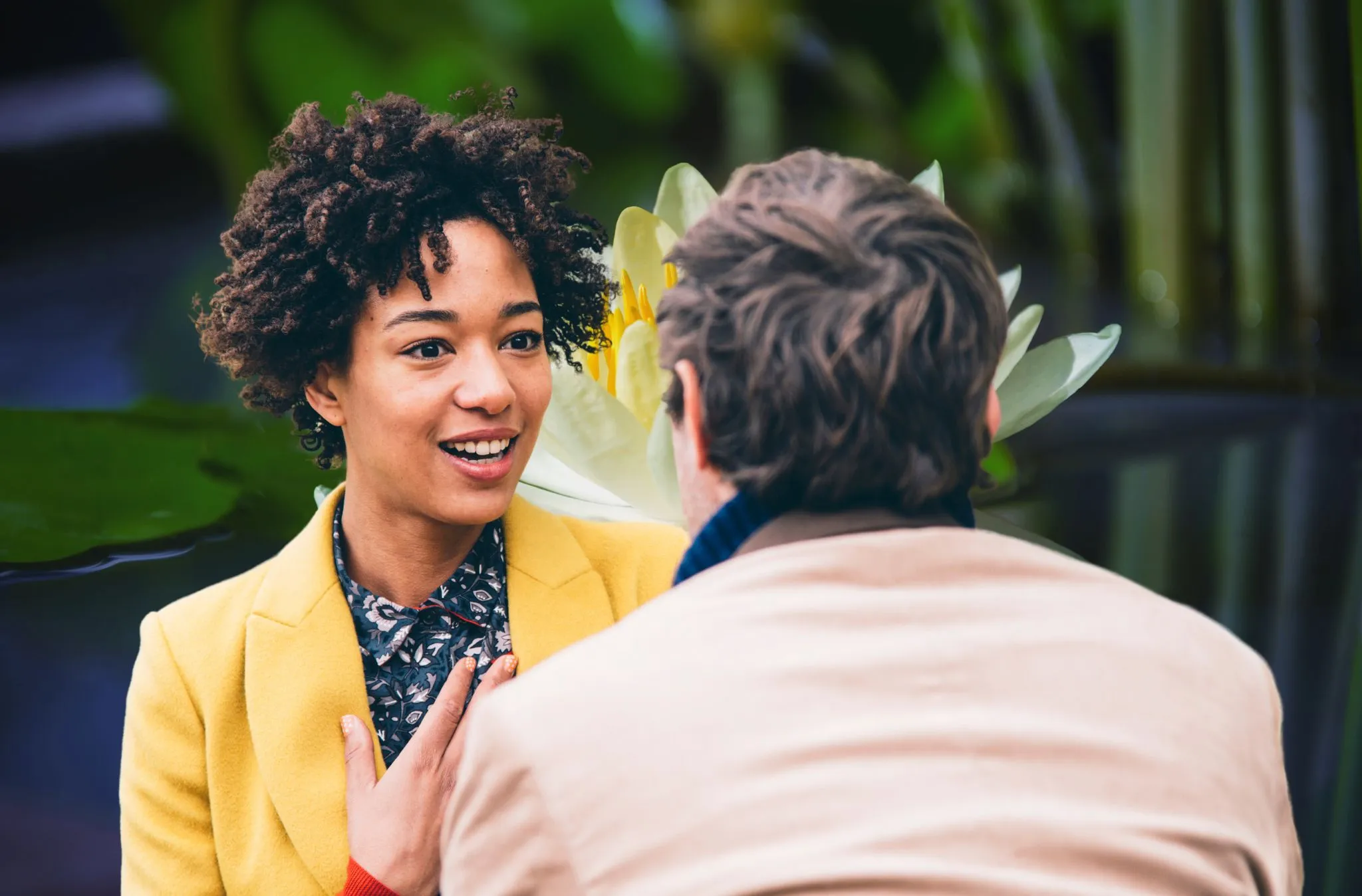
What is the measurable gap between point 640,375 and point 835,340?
0.14m

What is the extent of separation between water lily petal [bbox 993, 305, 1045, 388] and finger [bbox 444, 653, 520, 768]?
8.9 inches

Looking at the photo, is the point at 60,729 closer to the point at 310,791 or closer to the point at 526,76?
the point at 310,791

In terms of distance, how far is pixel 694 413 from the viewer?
41cm

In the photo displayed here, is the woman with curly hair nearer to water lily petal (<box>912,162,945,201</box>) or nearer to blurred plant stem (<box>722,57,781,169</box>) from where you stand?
water lily petal (<box>912,162,945,201</box>)

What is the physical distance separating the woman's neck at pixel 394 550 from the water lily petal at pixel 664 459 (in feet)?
0.28

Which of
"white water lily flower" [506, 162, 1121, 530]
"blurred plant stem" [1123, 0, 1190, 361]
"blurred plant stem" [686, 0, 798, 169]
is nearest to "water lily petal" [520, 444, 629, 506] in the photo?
"white water lily flower" [506, 162, 1121, 530]

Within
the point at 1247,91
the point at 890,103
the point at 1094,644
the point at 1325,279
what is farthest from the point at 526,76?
the point at 1094,644

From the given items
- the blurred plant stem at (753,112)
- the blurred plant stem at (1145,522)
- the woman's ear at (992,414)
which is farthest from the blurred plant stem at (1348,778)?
the blurred plant stem at (753,112)

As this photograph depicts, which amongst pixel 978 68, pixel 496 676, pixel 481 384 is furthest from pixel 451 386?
pixel 978 68

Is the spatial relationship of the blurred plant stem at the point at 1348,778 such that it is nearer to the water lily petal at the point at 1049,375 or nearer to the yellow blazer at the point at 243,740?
the water lily petal at the point at 1049,375

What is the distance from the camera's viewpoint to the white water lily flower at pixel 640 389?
1.57ft

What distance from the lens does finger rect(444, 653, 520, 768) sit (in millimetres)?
448

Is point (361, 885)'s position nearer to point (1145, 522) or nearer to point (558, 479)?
point (558, 479)

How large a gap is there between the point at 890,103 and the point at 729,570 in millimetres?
1060
